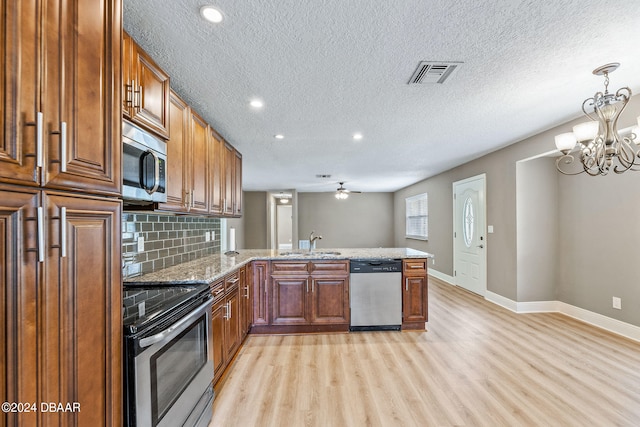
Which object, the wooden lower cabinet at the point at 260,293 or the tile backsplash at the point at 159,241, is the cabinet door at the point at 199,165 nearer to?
the tile backsplash at the point at 159,241

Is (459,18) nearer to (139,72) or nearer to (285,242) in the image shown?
(139,72)

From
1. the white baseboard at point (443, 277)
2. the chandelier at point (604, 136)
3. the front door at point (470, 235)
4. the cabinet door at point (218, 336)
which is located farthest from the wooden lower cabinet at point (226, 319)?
the white baseboard at point (443, 277)

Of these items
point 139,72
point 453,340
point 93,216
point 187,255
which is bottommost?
point 453,340

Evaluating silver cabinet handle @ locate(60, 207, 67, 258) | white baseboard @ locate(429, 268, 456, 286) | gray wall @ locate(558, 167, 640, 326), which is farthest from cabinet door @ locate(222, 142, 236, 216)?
white baseboard @ locate(429, 268, 456, 286)

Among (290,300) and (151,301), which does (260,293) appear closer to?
(290,300)

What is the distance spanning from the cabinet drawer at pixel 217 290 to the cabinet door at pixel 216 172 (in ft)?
2.79

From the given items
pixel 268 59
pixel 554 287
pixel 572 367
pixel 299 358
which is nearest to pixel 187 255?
pixel 299 358

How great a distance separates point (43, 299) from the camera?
84cm

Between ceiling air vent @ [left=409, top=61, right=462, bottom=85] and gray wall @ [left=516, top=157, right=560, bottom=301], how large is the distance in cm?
263

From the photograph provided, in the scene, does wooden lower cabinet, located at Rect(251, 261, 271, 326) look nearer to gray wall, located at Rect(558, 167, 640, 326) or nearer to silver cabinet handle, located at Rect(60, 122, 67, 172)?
silver cabinet handle, located at Rect(60, 122, 67, 172)

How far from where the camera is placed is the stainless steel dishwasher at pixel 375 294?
11.1ft

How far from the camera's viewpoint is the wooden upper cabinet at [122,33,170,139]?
1576 millimetres

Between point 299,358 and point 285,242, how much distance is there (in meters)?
10.9

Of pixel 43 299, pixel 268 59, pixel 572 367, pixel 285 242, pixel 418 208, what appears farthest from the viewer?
pixel 285 242
